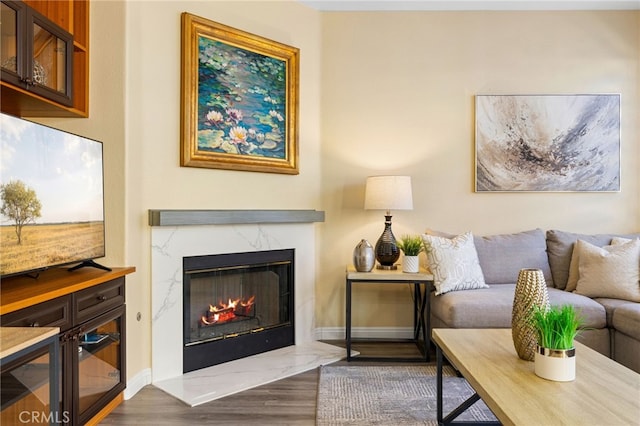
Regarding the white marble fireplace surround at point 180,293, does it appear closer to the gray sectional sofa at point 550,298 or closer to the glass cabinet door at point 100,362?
the glass cabinet door at point 100,362

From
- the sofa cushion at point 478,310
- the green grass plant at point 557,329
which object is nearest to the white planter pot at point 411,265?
the sofa cushion at point 478,310

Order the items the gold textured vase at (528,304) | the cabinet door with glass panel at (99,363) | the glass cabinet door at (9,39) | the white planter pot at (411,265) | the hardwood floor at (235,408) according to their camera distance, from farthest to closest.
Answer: the white planter pot at (411,265) < the hardwood floor at (235,408) < the cabinet door with glass panel at (99,363) < the glass cabinet door at (9,39) < the gold textured vase at (528,304)

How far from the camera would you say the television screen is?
185cm

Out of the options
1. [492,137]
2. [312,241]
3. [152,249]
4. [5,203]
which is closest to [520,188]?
[492,137]

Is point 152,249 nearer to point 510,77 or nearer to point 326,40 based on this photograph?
point 326,40

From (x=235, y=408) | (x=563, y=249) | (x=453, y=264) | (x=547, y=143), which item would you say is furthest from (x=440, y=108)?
(x=235, y=408)

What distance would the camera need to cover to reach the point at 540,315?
5.65 feet

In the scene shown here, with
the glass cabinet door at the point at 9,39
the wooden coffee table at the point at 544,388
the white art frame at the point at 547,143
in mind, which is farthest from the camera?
the white art frame at the point at 547,143

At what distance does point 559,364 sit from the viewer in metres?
1.66

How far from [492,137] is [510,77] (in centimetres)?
56

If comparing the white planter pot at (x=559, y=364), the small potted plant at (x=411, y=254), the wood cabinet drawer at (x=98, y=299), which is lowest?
the white planter pot at (x=559, y=364)

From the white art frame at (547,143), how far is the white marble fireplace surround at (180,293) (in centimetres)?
175

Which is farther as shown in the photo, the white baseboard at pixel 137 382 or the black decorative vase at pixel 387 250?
the black decorative vase at pixel 387 250

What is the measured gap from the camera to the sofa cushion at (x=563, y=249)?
3531mm
